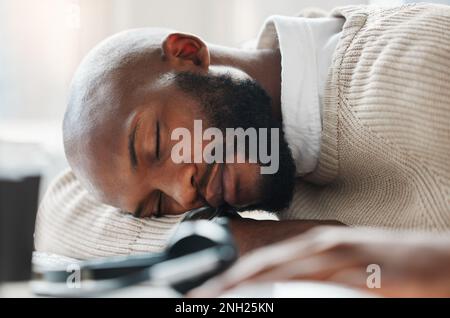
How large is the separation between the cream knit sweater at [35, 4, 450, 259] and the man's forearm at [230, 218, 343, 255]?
6 cm

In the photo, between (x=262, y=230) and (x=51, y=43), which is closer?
(x=262, y=230)

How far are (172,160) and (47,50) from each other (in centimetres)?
Result: 22

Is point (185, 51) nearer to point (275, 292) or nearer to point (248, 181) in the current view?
point (248, 181)

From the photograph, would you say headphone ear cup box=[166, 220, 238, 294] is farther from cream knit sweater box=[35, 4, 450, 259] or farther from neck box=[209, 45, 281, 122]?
neck box=[209, 45, 281, 122]

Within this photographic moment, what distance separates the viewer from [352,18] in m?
0.57

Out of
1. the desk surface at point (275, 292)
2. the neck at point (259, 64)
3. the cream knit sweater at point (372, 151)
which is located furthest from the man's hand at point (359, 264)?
the neck at point (259, 64)

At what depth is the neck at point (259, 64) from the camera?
1.85ft

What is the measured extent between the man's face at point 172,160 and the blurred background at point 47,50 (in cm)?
5

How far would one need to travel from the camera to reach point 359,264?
33 cm

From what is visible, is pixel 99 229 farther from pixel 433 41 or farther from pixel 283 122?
pixel 433 41

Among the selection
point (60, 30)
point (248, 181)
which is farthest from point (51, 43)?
point (248, 181)

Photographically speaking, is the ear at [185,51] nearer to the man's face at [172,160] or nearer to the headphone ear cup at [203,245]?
the man's face at [172,160]

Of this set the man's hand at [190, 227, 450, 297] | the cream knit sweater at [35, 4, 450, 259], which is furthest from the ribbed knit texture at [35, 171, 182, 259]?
the man's hand at [190, 227, 450, 297]
